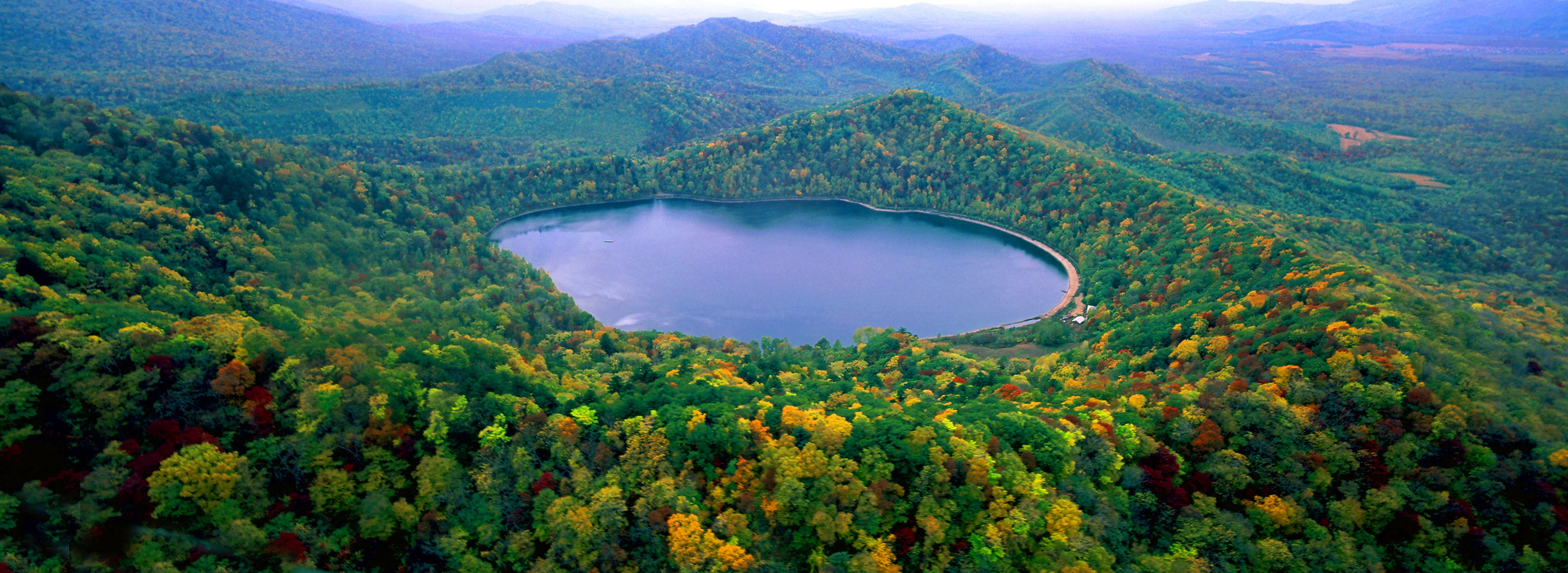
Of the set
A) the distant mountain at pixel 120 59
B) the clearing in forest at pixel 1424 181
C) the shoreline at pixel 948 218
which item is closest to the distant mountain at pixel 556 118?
the clearing in forest at pixel 1424 181

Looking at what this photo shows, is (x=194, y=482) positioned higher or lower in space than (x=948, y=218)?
higher

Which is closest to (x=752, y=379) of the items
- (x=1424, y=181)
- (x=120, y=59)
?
(x=1424, y=181)

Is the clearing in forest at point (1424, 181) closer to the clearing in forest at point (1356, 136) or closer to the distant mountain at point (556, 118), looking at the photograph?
the clearing in forest at point (1356, 136)

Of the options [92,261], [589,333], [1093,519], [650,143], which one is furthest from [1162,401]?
[650,143]

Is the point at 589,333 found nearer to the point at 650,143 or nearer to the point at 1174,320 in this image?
the point at 1174,320

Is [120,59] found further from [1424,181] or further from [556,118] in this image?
[1424,181]

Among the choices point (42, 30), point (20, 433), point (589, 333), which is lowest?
point (589, 333)
